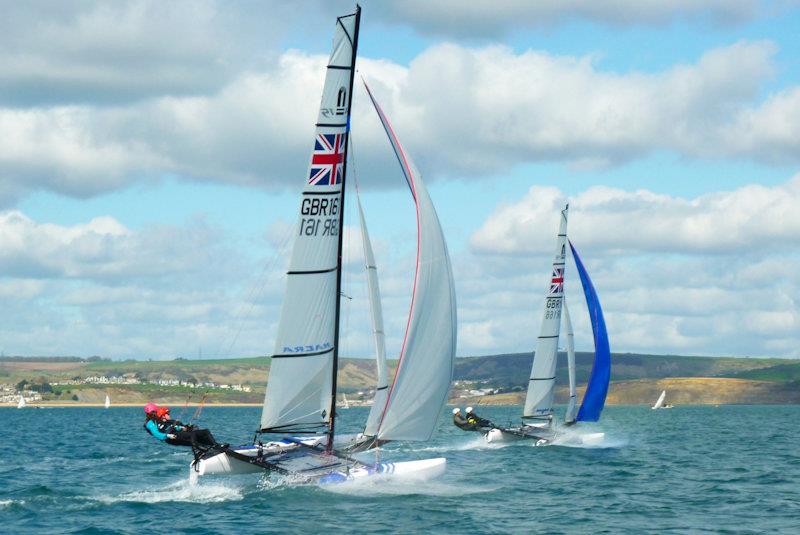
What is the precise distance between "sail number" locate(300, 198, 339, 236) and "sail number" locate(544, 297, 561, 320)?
23830 millimetres

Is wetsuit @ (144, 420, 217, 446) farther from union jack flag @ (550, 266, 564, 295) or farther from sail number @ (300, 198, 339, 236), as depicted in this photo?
union jack flag @ (550, 266, 564, 295)

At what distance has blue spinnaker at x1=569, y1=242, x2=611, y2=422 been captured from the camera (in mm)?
53125

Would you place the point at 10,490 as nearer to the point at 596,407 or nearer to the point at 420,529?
the point at 420,529

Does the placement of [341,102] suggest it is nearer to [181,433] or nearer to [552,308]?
[181,433]

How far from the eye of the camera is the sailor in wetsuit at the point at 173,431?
94.9ft

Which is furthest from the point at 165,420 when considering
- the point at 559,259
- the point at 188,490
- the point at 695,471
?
the point at 559,259

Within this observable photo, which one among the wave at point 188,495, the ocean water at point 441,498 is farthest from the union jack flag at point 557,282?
the wave at point 188,495

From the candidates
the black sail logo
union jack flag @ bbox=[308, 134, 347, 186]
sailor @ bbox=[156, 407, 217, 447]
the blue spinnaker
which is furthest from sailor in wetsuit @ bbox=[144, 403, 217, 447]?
the blue spinnaker

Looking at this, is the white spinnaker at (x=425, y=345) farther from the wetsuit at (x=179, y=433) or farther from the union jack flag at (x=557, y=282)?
the union jack flag at (x=557, y=282)

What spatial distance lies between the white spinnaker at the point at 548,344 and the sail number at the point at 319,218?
23.8 meters

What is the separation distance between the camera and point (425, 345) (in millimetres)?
29031

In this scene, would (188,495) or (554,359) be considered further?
(554,359)

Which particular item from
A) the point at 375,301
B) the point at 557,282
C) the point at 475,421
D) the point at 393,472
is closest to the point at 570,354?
the point at 557,282

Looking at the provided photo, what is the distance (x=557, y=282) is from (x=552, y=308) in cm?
134
